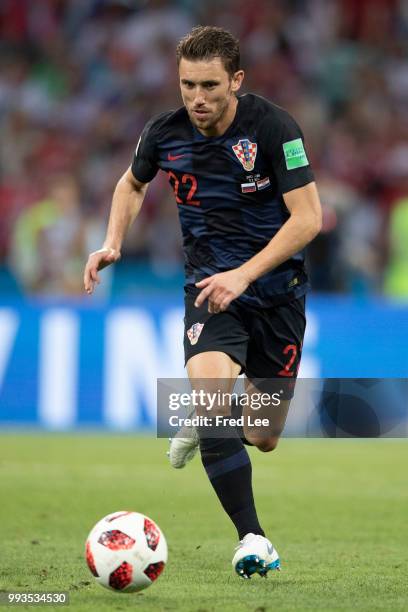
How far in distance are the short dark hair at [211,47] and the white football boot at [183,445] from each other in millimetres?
1815

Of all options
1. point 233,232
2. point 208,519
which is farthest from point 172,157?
point 208,519

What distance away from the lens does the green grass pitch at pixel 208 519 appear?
4.97 metres

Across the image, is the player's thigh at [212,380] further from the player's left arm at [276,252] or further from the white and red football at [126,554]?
the white and red football at [126,554]

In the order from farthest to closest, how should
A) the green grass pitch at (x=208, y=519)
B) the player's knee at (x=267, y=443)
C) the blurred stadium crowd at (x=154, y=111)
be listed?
the blurred stadium crowd at (x=154, y=111) < the player's knee at (x=267, y=443) < the green grass pitch at (x=208, y=519)

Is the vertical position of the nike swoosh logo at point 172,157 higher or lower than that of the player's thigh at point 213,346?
higher

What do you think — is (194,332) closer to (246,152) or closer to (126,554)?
(246,152)

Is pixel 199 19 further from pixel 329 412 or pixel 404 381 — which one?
pixel 329 412

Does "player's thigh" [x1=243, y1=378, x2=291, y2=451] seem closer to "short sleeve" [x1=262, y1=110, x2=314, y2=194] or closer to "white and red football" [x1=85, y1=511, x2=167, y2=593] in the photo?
"short sleeve" [x1=262, y1=110, x2=314, y2=194]

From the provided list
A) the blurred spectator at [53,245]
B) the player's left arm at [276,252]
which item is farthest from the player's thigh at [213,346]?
the blurred spectator at [53,245]

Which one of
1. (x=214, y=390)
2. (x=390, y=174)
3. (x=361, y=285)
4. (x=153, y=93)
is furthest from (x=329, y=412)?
(x=153, y=93)

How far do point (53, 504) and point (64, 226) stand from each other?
565 cm

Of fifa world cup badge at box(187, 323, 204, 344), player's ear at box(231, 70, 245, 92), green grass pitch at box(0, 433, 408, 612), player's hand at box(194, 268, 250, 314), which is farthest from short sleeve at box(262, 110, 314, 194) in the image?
green grass pitch at box(0, 433, 408, 612)

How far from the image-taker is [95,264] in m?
5.57

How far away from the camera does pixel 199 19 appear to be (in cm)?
1595
